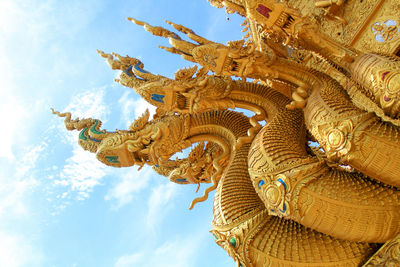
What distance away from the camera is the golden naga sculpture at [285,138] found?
→ 2.02 metres

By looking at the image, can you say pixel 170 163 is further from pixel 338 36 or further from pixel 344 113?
pixel 338 36

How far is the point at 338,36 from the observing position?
4.09 meters

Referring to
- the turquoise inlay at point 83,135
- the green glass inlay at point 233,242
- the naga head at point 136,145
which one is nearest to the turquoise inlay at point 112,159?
the naga head at point 136,145

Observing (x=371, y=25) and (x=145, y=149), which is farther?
(x=371, y=25)

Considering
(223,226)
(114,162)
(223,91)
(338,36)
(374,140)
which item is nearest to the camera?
(374,140)

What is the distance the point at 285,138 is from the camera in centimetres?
255

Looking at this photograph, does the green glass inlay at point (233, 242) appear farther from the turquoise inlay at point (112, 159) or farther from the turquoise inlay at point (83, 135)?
the turquoise inlay at point (83, 135)

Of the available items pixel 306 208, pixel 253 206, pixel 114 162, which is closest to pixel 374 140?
pixel 306 208

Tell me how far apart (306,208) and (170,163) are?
2.10 m

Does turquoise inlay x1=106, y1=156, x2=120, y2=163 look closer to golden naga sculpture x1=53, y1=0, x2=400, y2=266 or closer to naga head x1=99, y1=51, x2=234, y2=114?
golden naga sculpture x1=53, y1=0, x2=400, y2=266

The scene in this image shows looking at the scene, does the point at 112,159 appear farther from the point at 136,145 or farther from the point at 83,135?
the point at 83,135

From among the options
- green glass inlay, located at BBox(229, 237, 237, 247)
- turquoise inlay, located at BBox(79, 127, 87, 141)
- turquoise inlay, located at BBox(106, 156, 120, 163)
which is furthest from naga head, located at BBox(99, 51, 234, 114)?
green glass inlay, located at BBox(229, 237, 237, 247)

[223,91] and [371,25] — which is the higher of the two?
[371,25]

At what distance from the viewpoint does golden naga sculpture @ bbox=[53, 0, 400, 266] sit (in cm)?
202
